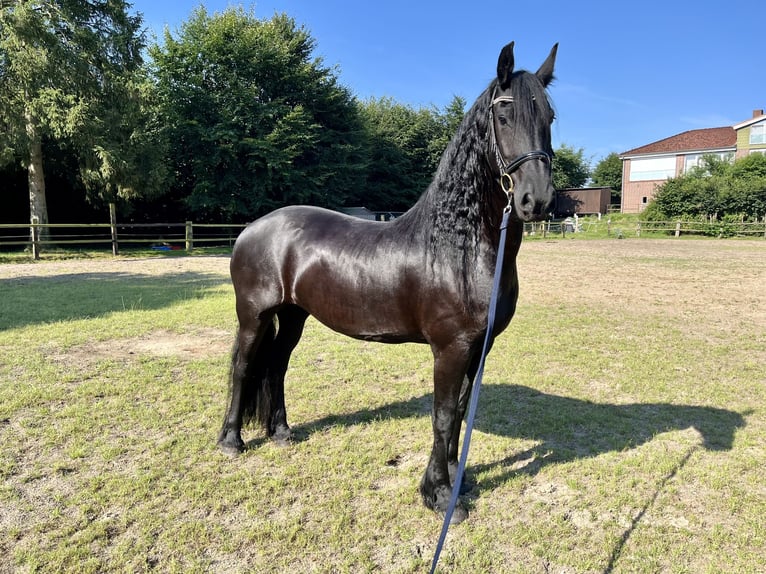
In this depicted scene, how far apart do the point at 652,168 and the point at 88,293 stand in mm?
48755

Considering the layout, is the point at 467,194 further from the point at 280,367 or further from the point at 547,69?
the point at 280,367

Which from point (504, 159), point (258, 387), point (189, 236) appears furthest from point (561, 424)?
point (189, 236)

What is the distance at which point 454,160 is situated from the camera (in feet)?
7.83

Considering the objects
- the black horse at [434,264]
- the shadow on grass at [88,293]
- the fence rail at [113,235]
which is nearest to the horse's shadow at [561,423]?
the black horse at [434,264]

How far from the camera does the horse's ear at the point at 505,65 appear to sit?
2.03 metres

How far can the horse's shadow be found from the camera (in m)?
3.36

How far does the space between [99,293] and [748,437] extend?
33.8 ft

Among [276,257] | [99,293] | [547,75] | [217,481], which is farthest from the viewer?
[99,293]

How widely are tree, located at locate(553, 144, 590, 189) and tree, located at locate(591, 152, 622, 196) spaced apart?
2.07 meters

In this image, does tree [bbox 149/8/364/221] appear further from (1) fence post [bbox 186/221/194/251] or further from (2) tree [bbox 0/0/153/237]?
(2) tree [bbox 0/0/153/237]

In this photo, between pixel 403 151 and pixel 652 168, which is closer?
pixel 403 151

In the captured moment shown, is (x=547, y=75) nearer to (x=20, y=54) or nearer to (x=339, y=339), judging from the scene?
(x=339, y=339)

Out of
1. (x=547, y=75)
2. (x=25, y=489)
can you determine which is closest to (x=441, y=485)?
(x=547, y=75)

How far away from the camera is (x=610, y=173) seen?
194 ft
